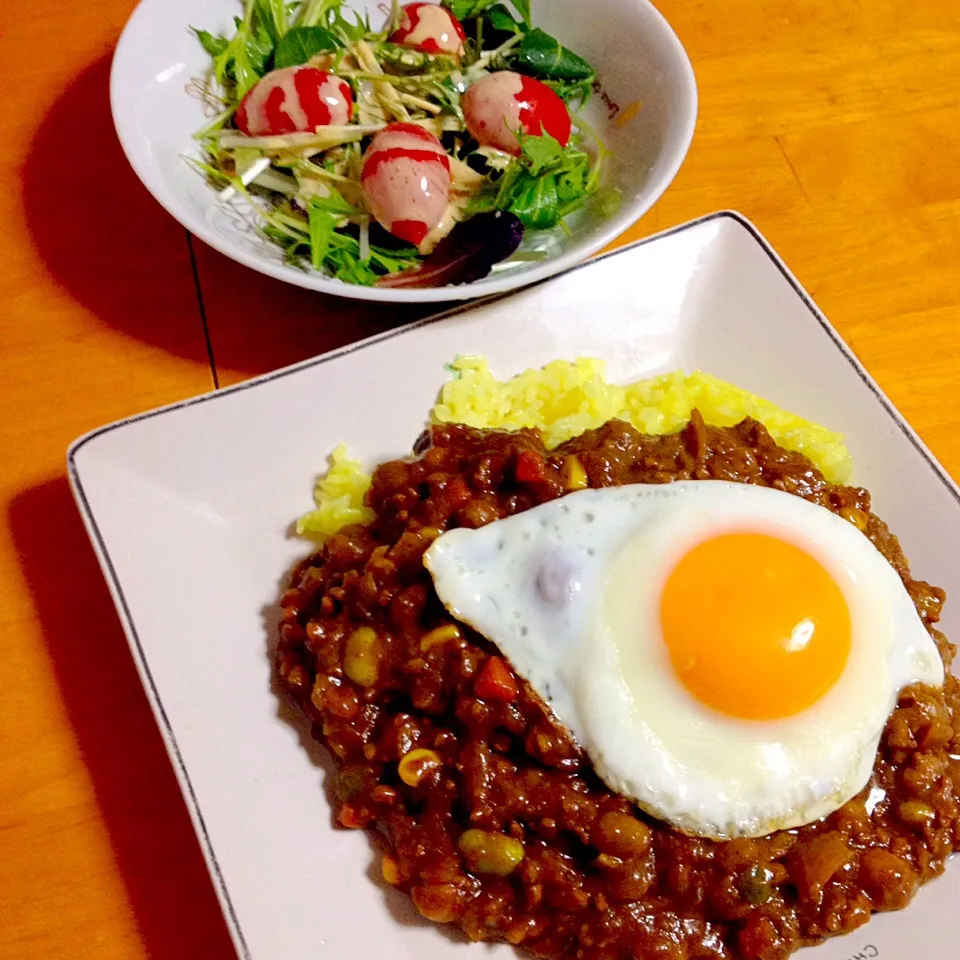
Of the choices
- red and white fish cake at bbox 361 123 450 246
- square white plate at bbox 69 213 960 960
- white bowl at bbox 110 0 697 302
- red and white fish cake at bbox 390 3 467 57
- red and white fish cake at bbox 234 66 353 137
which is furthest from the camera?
red and white fish cake at bbox 390 3 467 57

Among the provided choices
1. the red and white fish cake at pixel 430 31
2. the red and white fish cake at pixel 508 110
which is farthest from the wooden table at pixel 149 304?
the red and white fish cake at pixel 430 31

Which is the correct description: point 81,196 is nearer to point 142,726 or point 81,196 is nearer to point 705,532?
point 142,726

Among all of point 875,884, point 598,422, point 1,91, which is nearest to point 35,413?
point 1,91

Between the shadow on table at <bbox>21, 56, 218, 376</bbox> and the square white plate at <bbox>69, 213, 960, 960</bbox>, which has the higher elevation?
the shadow on table at <bbox>21, 56, 218, 376</bbox>

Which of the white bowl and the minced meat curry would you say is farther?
the white bowl

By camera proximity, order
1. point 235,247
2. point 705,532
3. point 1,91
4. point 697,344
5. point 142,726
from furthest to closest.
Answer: point 1,91 < point 697,344 < point 235,247 < point 142,726 < point 705,532

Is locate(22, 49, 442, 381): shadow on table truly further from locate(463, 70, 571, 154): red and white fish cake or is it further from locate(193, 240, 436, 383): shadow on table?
locate(463, 70, 571, 154): red and white fish cake

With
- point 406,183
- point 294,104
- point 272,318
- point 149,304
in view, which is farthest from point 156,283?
point 406,183

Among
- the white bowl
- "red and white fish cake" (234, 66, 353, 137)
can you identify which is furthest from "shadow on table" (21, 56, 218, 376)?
"red and white fish cake" (234, 66, 353, 137)
